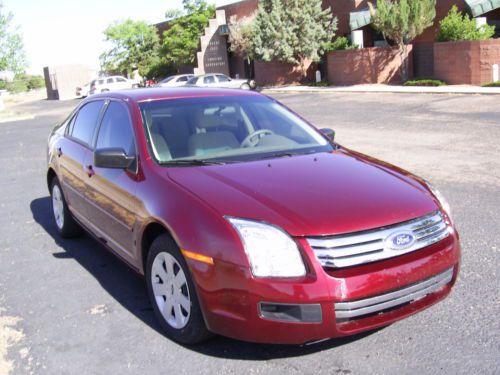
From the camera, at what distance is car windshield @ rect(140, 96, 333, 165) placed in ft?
14.0

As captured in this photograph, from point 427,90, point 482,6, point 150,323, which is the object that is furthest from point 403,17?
point 150,323

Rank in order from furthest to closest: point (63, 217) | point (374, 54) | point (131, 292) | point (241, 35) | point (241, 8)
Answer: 1. point (241, 8)
2. point (241, 35)
3. point (374, 54)
4. point (63, 217)
5. point (131, 292)

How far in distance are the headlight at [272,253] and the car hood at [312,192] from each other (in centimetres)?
7

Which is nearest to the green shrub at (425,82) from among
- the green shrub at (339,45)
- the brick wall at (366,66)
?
the brick wall at (366,66)

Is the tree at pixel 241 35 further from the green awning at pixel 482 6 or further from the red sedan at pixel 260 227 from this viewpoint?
the red sedan at pixel 260 227

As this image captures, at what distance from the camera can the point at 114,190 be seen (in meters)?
4.30

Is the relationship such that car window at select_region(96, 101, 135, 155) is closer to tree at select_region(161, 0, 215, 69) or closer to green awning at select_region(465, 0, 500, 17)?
green awning at select_region(465, 0, 500, 17)

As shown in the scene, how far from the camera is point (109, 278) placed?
486 centimetres

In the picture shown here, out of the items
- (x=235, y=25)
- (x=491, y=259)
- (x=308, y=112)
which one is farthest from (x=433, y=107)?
(x=235, y=25)

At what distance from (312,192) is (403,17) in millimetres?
24006

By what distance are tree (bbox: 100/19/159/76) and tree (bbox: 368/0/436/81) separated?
28677mm

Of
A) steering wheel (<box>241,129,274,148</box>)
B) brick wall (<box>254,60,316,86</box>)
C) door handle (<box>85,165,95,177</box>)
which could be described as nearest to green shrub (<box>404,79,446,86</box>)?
brick wall (<box>254,60,316,86</box>)

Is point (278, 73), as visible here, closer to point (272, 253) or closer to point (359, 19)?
point (359, 19)

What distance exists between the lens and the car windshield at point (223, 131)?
426 centimetres
